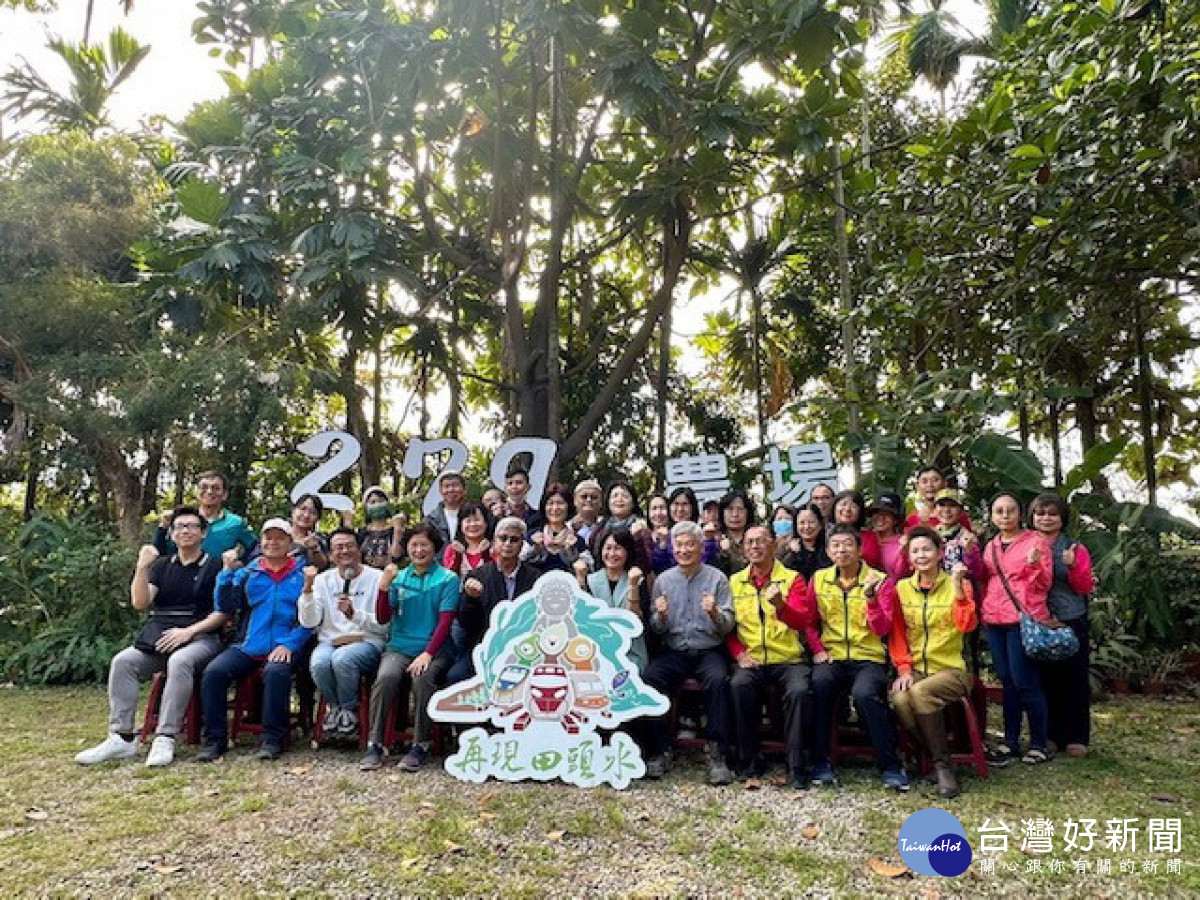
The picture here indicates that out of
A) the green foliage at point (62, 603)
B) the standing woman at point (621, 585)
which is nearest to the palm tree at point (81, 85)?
the green foliage at point (62, 603)

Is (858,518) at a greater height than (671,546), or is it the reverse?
(858,518)

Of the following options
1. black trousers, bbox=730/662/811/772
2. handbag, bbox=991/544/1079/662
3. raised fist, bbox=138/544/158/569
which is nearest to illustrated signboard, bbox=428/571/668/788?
black trousers, bbox=730/662/811/772

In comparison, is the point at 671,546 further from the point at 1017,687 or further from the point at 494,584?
the point at 1017,687

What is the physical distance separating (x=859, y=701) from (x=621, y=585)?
1309 millimetres

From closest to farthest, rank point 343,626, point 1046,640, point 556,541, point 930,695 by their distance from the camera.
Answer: point 930,695 → point 1046,640 → point 343,626 → point 556,541

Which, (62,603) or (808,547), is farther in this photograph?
(62,603)

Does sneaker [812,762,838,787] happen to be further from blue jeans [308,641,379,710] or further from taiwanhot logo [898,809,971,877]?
blue jeans [308,641,379,710]

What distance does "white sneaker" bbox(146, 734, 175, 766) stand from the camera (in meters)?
4.34

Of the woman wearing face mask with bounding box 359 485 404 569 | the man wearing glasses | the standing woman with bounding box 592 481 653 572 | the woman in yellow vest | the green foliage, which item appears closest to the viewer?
the woman in yellow vest

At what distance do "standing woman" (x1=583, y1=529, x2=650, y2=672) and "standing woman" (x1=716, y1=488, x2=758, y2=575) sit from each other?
0.67 metres

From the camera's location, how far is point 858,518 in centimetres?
480

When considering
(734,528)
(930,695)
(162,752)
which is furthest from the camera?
(734,528)

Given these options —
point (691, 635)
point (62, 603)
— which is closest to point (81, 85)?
point (62, 603)

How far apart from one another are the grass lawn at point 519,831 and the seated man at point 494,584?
74 centimetres
